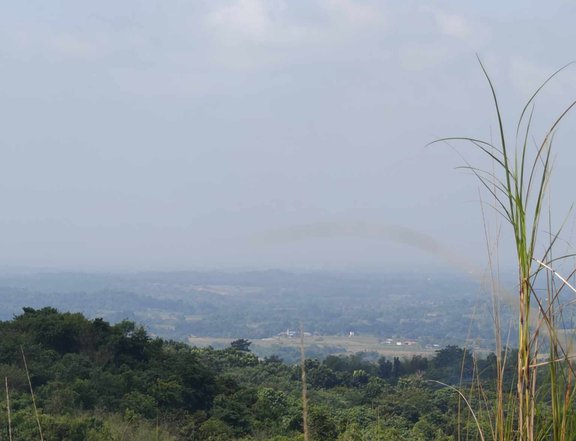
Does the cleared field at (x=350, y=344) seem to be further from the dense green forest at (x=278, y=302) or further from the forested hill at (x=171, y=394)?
the forested hill at (x=171, y=394)

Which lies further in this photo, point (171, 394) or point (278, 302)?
point (171, 394)

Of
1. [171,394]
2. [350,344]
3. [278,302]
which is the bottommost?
[171,394]

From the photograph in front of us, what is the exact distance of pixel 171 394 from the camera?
38.6 feet

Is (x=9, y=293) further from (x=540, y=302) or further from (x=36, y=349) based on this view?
(x=540, y=302)

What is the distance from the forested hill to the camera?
9.30m

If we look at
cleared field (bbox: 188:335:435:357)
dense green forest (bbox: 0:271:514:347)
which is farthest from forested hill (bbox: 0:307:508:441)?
dense green forest (bbox: 0:271:514:347)

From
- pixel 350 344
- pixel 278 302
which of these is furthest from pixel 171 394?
pixel 278 302

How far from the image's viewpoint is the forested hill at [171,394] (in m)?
9.30

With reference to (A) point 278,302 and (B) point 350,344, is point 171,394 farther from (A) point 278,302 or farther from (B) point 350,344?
(A) point 278,302

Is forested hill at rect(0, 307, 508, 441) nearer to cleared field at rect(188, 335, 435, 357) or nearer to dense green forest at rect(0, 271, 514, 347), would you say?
cleared field at rect(188, 335, 435, 357)

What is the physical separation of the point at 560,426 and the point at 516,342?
10.0 inches

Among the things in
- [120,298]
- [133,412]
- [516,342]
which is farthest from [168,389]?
[120,298]

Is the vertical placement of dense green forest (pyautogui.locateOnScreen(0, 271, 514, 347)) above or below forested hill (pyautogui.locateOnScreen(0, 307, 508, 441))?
above

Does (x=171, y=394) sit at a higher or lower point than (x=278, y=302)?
lower
